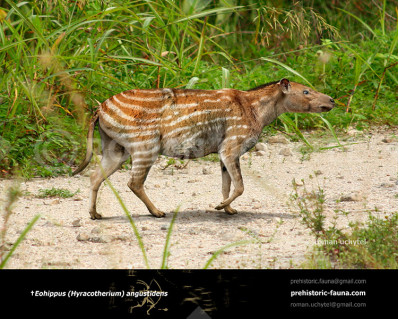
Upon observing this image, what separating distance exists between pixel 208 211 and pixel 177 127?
79 centimetres

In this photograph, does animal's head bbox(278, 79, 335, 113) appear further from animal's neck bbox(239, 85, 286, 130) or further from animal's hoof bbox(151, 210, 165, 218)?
animal's hoof bbox(151, 210, 165, 218)

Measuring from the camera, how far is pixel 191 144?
17.6 feet

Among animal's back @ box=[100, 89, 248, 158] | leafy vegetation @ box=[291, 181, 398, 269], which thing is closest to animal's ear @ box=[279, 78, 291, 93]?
animal's back @ box=[100, 89, 248, 158]

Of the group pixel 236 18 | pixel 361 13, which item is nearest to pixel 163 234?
pixel 236 18

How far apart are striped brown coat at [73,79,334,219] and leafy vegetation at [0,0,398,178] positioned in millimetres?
653

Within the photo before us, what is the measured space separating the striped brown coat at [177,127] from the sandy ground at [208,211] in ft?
0.92

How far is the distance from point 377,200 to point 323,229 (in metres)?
1.14

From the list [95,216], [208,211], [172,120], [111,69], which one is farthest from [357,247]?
[111,69]

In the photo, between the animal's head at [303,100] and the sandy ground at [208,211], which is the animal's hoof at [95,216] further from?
the animal's head at [303,100]

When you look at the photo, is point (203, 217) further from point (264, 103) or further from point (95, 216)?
point (264, 103)

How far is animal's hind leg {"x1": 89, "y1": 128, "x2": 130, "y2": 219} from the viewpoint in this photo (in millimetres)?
5375

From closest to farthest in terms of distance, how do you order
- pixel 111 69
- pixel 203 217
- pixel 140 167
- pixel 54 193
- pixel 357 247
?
pixel 357 247 → pixel 140 167 → pixel 203 217 → pixel 54 193 → pixel 111 69

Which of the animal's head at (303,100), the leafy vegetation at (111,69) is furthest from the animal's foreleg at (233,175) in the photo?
the leafy vegetation at (111,69)
